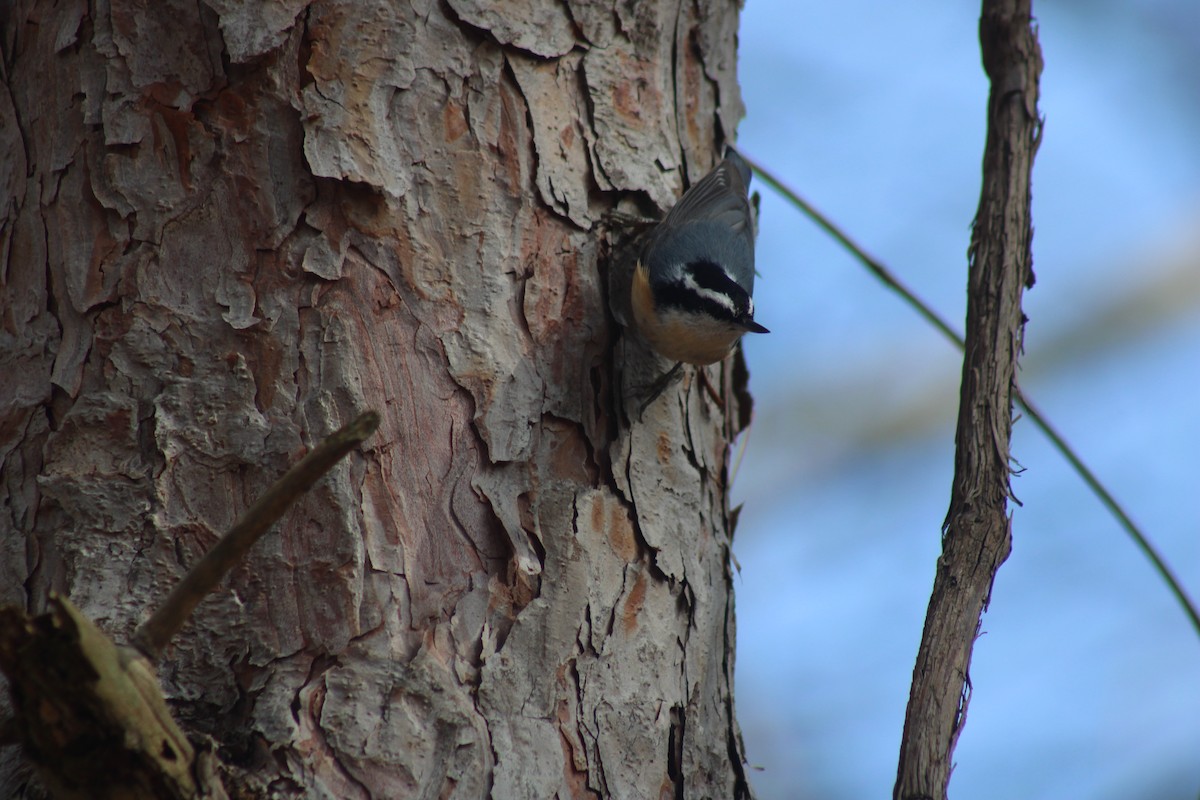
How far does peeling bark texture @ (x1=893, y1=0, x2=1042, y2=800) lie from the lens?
130cm

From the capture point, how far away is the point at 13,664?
106cm

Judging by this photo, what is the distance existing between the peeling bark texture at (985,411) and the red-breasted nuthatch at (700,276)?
669 mm

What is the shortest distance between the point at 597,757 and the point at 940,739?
0.58 m

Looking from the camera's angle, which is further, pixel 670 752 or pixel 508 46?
pixel 508 46

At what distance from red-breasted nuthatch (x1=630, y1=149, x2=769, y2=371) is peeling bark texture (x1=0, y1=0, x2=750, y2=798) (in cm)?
13

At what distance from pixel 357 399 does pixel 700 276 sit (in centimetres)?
93

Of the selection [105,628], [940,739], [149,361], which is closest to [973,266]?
[940,739]

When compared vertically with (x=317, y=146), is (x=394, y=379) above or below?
below

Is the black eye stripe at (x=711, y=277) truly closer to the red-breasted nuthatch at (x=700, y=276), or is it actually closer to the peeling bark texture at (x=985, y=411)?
the red-breasted nuthatch at (x=700, y=276)

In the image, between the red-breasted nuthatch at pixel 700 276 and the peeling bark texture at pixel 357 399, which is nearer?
the peeling bark texture at pixel 357 399

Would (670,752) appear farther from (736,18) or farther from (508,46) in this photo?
(736,18)

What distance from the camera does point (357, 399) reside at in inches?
67.3

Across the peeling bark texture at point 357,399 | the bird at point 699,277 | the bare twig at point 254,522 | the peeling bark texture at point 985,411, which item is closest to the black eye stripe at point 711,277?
→ the bird at point 699,277

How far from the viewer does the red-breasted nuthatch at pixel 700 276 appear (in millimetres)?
2125
